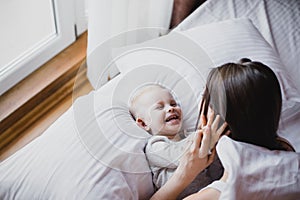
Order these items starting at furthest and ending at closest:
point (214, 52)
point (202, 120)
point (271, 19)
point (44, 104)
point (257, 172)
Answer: point (44, 104), point (271, 19), point (214, 52), point (202, 120), point (257, 172)

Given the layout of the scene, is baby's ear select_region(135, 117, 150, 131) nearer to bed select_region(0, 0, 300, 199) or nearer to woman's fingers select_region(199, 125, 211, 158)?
bed select_region(0, 0, 300, 199)

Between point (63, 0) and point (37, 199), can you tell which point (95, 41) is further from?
point (37, 199)

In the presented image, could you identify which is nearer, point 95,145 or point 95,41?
point 95,145

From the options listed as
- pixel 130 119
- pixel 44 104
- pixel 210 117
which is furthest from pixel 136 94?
pixel 44 104

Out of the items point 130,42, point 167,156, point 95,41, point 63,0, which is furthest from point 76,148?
point 63,0

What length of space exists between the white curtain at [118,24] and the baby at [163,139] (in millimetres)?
286

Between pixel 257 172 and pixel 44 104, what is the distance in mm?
970

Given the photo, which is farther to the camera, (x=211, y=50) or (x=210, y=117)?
(x=211, y=50)

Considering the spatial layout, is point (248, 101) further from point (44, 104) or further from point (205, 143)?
point (44, 104)

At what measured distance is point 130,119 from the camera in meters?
1.04

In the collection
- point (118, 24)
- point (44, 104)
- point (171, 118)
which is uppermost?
point (171, 118)

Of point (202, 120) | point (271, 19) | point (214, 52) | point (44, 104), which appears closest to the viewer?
point (202, 120)

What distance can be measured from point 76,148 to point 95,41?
63 centimetres

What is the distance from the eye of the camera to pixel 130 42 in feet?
4.57
